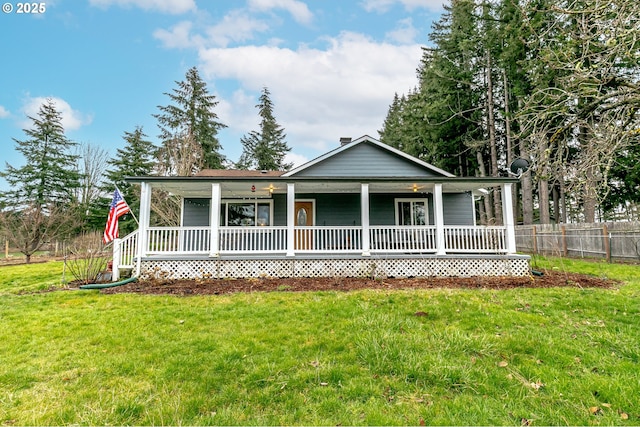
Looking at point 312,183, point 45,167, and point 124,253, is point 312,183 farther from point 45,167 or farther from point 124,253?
point 45,167

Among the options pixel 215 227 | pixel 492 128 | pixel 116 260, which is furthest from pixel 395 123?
pixel 116 260

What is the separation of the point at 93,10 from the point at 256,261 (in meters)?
11.3

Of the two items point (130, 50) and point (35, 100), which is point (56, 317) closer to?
point (130, 50)

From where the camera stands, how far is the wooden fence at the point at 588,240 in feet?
35.4

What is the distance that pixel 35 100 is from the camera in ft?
92.9

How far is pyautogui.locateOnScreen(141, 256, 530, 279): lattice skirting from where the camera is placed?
355 inches

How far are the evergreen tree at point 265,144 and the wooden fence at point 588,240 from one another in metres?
23.1

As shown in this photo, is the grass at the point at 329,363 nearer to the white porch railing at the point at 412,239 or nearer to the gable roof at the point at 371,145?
the white porch railing at the point at 412,239

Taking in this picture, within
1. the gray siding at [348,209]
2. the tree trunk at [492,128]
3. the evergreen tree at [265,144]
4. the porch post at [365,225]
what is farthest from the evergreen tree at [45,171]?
the tree trunk at [492,128]

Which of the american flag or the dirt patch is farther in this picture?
the american flag

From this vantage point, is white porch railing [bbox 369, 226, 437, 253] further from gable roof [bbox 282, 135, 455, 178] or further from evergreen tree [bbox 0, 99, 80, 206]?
evergreen tree [bbox 0, 99, 80, 206]

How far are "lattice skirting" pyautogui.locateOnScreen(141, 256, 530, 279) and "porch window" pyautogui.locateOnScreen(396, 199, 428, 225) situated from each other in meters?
3.57

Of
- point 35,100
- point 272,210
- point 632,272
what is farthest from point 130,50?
point 35,100

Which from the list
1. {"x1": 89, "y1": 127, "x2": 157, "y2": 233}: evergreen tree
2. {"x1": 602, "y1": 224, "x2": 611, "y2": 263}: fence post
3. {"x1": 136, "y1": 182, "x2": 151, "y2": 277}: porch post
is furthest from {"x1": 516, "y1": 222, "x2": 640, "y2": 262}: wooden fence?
{"x1": 89, "y1": 127, "x2": 157, "y2": 233}: evergreen tree
